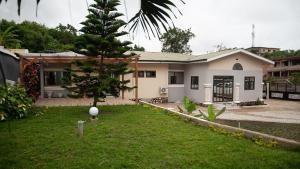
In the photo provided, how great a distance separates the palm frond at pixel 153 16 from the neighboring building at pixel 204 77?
17.0 m

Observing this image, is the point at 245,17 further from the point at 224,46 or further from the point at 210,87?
the point at 224,46

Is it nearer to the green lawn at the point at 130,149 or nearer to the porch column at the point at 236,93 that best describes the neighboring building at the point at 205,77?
the porch column at the point at 236,93

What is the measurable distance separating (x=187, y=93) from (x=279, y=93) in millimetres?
11340

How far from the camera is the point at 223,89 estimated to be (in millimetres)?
19453

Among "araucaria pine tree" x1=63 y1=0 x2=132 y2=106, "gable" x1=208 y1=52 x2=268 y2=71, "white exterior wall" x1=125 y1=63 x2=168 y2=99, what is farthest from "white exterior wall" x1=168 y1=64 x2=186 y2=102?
"araucaria pine tree" x1=63 y1=0 x2=132 y2=106

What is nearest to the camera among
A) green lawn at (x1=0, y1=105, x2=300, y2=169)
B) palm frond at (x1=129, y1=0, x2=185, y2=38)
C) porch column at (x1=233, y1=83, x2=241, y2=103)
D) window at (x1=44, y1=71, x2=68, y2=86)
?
palm frond at (x1=129, y1=0, x2=185, y2=38)

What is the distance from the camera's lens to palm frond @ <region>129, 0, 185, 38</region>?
3.53 ft

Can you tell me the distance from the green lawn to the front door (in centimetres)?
1149

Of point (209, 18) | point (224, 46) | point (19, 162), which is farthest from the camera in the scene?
point (224, 46)

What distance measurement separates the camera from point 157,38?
121 centimetres

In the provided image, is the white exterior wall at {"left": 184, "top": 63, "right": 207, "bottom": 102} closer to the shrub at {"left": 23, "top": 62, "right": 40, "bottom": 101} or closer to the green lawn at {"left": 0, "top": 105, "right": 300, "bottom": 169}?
the green lawn at {"left": 0, "top": 105, "right": 300, "bottom": 169}

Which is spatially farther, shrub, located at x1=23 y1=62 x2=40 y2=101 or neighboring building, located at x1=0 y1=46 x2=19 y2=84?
shrub, located at x1=23 y1=62 x2=40 y2=101

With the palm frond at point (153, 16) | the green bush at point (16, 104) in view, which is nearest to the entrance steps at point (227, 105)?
the green bush at point (16, 104)

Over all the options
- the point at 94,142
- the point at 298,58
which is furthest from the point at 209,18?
the point at 298,58
